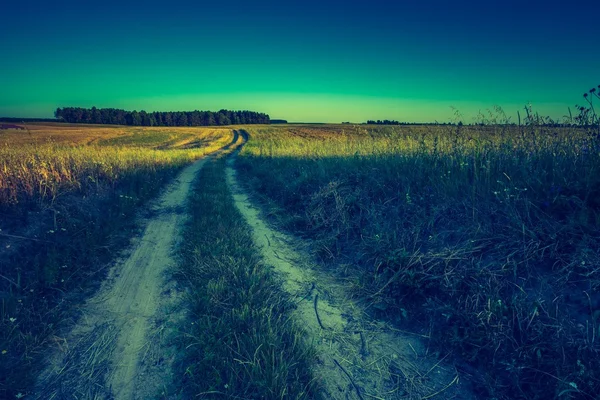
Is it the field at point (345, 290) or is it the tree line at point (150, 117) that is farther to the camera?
the tree line at point (150, 117)

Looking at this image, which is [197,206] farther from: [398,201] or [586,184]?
[586,184]

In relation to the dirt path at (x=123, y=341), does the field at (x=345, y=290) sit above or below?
above

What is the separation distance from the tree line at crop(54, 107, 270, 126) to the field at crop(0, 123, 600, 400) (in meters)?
111

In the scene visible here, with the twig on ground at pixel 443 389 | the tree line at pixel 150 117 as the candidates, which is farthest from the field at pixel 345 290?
the tree line at pixel 150 117

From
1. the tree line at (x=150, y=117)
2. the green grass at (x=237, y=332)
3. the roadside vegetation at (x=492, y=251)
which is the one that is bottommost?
the green grass at (x=237, y=332)

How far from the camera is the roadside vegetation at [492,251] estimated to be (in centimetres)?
261

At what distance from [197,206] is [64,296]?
436 centimetres

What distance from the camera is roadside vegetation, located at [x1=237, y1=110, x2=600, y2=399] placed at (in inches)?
103

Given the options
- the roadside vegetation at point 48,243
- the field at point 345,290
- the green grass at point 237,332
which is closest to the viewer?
the green grass at point 237,332

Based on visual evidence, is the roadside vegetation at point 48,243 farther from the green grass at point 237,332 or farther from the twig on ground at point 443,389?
the twig on ground at point 443,389

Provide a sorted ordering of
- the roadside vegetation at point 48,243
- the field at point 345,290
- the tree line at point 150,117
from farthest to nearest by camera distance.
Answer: the tree line at point 150,117 < the roadside vegetation at point 48,243 < the field at point 345,290

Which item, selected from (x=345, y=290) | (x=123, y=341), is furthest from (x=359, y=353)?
(x=123, y=341)

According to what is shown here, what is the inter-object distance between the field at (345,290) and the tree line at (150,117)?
366 ft

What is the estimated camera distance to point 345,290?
4305 mm
